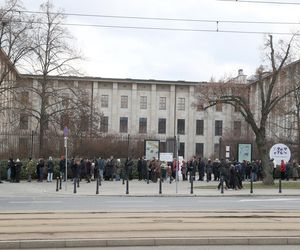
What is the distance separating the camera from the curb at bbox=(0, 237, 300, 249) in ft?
34.3

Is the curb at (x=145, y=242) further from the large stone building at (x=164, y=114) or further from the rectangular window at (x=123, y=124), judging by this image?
the rectangular window at (x=123, y=124)

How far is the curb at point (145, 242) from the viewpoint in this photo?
10453 millimetres

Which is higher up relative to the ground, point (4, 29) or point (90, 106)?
point (4, 29)

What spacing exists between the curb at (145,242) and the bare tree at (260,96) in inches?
979

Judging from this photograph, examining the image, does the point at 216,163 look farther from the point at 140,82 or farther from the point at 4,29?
the point at 140,82

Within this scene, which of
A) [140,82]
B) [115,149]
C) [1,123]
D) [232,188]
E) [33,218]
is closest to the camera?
[33,218]

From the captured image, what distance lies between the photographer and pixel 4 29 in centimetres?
4066

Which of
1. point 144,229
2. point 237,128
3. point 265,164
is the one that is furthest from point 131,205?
point 237,128

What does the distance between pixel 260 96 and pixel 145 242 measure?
172ft

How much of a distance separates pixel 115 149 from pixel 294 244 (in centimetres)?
5482

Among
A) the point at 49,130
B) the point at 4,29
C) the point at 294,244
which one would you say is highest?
the point at 4,29

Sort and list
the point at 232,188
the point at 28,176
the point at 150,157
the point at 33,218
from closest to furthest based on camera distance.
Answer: the point at 33,218
the point at 232,188
the point at 28,176
the point at 150,157

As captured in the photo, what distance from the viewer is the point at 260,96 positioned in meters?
61.6

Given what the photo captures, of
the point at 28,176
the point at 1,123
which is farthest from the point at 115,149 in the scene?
the point at 28,176
